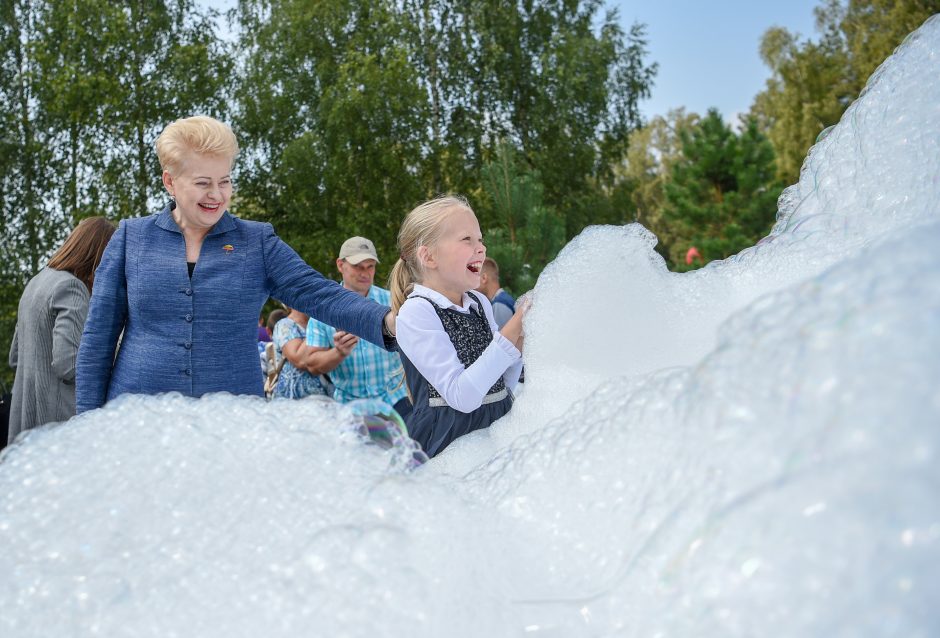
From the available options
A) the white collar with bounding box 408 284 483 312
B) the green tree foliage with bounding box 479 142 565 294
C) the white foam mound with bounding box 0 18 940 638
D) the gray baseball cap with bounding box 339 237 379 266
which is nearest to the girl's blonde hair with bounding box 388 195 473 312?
the white collar with bounding box 408 284 483 312

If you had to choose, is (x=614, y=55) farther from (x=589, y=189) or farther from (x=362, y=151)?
(x=362, y=151)

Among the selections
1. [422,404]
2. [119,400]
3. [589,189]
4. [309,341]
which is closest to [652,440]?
[119,400]

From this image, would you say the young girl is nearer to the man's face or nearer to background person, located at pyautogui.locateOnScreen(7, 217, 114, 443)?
background person, located at pyautogui.locateOnScreen(7, 217, 114, 443)

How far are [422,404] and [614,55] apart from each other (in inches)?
636

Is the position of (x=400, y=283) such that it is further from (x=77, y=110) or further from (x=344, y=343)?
(x=77, y=110)

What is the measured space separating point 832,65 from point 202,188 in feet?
84.2

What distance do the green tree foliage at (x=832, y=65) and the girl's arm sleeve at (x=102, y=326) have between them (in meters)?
21.4

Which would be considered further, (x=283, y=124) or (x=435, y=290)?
(x=283, y=124)

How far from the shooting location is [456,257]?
2199mm

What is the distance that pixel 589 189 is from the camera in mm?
17125

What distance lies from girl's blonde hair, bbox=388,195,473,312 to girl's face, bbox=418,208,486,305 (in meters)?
0.02

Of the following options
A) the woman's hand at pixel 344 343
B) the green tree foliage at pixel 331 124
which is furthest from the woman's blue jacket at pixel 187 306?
the green tree foliage at pixel 331 124

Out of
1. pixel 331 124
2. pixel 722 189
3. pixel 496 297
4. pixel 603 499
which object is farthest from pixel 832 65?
pixel 603 499

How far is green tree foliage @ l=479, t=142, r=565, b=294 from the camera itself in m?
8.62
